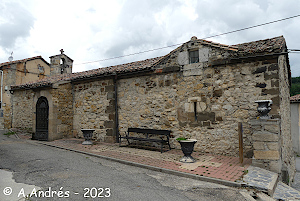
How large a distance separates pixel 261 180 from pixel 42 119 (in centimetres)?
994

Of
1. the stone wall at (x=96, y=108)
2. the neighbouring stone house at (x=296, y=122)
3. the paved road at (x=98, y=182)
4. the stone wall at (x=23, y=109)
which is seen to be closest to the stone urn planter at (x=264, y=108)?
the paved road at (x=98, y=182)

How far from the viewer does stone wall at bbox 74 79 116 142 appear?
9266 mm

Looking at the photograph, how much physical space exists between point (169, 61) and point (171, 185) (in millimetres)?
4951

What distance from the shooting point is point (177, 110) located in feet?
24.7

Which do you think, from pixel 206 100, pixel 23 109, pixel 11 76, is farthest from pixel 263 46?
pixel 11 76

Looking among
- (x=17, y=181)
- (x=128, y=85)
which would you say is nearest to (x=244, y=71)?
(x=128, y=85)

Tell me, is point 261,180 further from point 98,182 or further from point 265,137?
point 98,182

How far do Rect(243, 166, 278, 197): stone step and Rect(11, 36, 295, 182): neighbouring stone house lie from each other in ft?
1.07

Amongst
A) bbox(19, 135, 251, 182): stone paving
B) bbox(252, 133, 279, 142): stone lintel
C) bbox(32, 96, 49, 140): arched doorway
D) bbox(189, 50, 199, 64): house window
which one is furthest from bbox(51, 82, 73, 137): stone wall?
bbox(252, 133, 279, 142): stone lintel

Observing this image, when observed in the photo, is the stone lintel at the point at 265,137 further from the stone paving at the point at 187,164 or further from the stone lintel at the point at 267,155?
the stone paving at the point at 187,164

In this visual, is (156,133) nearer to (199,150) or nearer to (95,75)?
(199,150)

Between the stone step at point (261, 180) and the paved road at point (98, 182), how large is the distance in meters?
0.47

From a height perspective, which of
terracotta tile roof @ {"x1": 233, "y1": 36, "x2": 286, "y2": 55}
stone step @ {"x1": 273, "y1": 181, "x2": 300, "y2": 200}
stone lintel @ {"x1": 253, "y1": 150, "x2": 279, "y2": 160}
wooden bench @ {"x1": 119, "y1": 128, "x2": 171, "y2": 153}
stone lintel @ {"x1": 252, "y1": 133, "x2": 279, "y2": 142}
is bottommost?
stone step @ {"x1": 273, "y1": 181, "x2": 300, "y2": 200}

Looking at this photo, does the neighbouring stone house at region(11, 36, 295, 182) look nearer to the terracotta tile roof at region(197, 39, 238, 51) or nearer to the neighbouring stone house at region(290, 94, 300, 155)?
the terracotta tile roof at region(197, 39, 238, 51)
